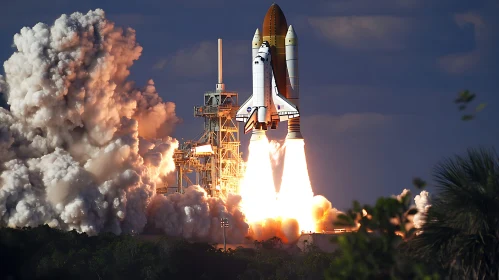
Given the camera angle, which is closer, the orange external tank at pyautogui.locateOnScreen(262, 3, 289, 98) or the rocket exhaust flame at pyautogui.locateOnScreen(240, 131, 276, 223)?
the orange external tank at pyautogui.locateOnScreen(262, 3, 289, 98)

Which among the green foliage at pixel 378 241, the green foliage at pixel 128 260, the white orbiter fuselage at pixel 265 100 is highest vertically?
the white orbiter fuselage at pixel 265 100

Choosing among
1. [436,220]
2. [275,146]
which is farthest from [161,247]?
[436,220]

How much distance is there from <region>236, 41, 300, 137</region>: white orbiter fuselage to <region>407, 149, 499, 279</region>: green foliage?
159 ft

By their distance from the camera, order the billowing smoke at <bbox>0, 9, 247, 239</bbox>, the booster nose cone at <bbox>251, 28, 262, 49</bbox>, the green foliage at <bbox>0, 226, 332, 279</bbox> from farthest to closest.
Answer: the booster nose cone at <bbox>251, 28, 262, 49</bbox>, the billowing smoke at <bbox>0, 9, 247, 239</bbox>, the green foliage at <bbox>0, 226, 332, 279</bbox>

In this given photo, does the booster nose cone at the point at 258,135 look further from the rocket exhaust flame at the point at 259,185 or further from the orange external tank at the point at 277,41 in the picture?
the orange external tank at the point at 277,41

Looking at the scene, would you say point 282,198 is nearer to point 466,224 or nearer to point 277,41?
point 277,41

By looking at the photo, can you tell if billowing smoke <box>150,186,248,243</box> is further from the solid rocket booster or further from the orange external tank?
the orange external tank

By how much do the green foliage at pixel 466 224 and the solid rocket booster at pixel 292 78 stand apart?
50.8m

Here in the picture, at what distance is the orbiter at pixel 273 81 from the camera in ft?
250

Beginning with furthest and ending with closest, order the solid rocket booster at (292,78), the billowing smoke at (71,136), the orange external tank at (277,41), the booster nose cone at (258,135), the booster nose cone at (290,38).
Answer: the booster nose cone at (258,135), the orange external tank at (277,41), the solid rocket booster at (292,78), the booster nose cone at (290,38), the billowing smoke at (71,136)

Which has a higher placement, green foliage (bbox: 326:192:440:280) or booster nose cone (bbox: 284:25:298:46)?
booster nose cone (bbox: 284:25:298:46)

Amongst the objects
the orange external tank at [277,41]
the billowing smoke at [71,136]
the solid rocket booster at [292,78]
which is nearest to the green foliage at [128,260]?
the billowing smoke at [71,136]

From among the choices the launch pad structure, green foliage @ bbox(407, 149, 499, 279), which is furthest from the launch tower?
green foliage @ bbox(407, 149, 499, 279)

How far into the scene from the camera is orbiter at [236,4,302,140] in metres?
76.3
